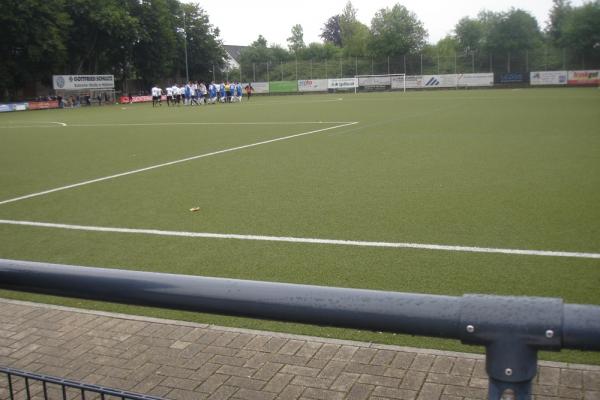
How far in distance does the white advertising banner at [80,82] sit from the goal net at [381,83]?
25678 millimetres

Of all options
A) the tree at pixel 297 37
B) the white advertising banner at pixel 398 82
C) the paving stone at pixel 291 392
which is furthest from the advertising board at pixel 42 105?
the tree at pixel 297 37

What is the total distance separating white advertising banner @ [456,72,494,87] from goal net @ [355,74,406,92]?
20.0ft

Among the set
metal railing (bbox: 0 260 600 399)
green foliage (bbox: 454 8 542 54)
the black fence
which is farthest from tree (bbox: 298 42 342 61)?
metal railing (bbox: 0 260 600 399)

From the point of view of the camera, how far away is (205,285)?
161cm

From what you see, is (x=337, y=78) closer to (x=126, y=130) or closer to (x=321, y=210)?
(x=126, y=130)

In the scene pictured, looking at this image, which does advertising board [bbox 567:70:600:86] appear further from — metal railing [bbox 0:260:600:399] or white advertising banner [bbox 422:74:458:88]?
metal railing [bbox 0:260:600:399]

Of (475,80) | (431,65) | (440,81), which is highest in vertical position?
(431,65)

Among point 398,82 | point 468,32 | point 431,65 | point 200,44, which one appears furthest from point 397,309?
point 468,32

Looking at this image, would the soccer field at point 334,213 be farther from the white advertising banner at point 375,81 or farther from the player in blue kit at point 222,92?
the white advertising banner at point 375,81

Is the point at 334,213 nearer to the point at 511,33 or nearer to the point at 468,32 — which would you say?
the point at 511,33

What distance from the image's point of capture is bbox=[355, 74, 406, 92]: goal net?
68.4m

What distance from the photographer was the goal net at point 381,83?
224 ft

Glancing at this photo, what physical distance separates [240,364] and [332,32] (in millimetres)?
169236

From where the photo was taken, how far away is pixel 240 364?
4340mm
